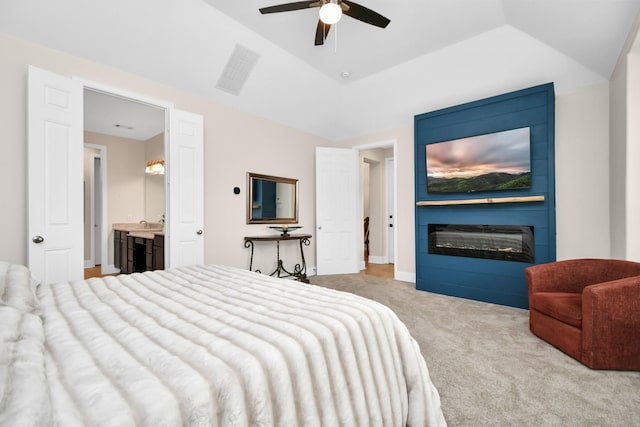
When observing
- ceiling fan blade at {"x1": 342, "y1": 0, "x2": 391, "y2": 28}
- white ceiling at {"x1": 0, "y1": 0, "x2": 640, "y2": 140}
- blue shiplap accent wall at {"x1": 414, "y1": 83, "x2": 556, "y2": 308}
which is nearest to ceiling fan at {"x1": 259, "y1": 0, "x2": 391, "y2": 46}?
ceiling fan blade at {"x1": 342, "y1": 0, "x2": 391, "y2": 28}

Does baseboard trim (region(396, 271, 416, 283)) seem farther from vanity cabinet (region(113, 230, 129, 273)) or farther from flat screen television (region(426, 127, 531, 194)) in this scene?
vanity cabinet (region(113, 230, 129, 273))

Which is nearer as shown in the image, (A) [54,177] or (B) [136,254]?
(A) [54,177]

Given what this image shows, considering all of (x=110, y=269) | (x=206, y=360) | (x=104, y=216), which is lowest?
→ (x=110, y=269)

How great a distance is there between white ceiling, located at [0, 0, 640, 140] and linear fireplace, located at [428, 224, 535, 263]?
1.75 metres

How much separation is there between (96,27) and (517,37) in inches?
169

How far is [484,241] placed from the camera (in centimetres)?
372

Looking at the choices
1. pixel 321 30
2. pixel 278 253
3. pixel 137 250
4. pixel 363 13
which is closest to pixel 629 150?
pixel 363 13

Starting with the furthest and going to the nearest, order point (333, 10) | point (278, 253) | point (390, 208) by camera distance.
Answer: point (390, 208) → point (278, 253) → point (333, 10)

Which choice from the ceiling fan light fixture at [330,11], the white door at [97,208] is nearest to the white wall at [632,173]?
the ceiling fan light fixture at [330,11]

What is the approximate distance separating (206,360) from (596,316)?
98.7 inches

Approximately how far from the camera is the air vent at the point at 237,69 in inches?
138

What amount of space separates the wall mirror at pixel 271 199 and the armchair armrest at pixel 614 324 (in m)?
3.80

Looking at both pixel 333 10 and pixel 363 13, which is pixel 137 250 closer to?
pixel 333 10

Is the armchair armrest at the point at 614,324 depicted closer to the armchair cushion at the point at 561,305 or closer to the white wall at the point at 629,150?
the armchair cushion at the point at 561,305
